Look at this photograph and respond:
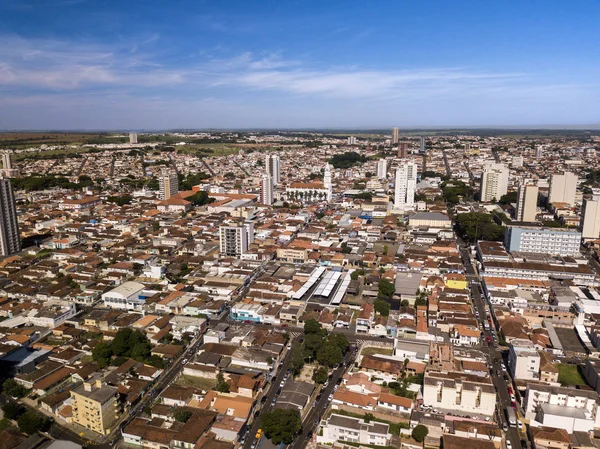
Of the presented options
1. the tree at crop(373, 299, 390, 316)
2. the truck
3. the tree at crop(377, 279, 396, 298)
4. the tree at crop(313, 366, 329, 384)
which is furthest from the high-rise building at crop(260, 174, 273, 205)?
the truck

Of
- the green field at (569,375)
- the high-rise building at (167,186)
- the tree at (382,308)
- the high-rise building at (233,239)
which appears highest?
the high-rise building at (167,186)

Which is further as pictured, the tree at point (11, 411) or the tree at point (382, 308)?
the tree at point (382, 308)

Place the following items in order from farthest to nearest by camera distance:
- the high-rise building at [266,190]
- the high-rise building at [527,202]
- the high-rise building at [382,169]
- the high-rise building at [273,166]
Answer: the high-rise building at [382,169]
the high-rise building at [273,166]
the high-rise building at [266,190]
the high-rise building at [527,202]

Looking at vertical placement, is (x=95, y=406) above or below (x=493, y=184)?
below

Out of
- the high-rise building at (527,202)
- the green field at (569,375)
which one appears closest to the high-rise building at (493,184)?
the high-rise building at (527,202)

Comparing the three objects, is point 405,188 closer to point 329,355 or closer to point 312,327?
point 312,327

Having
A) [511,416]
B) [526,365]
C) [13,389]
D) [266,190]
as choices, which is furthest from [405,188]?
[13,389]

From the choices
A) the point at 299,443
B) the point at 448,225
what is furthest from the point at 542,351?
the point at 448,225

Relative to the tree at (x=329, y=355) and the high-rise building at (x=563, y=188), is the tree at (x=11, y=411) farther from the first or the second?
the high-rise building at (x=563, y=188)
